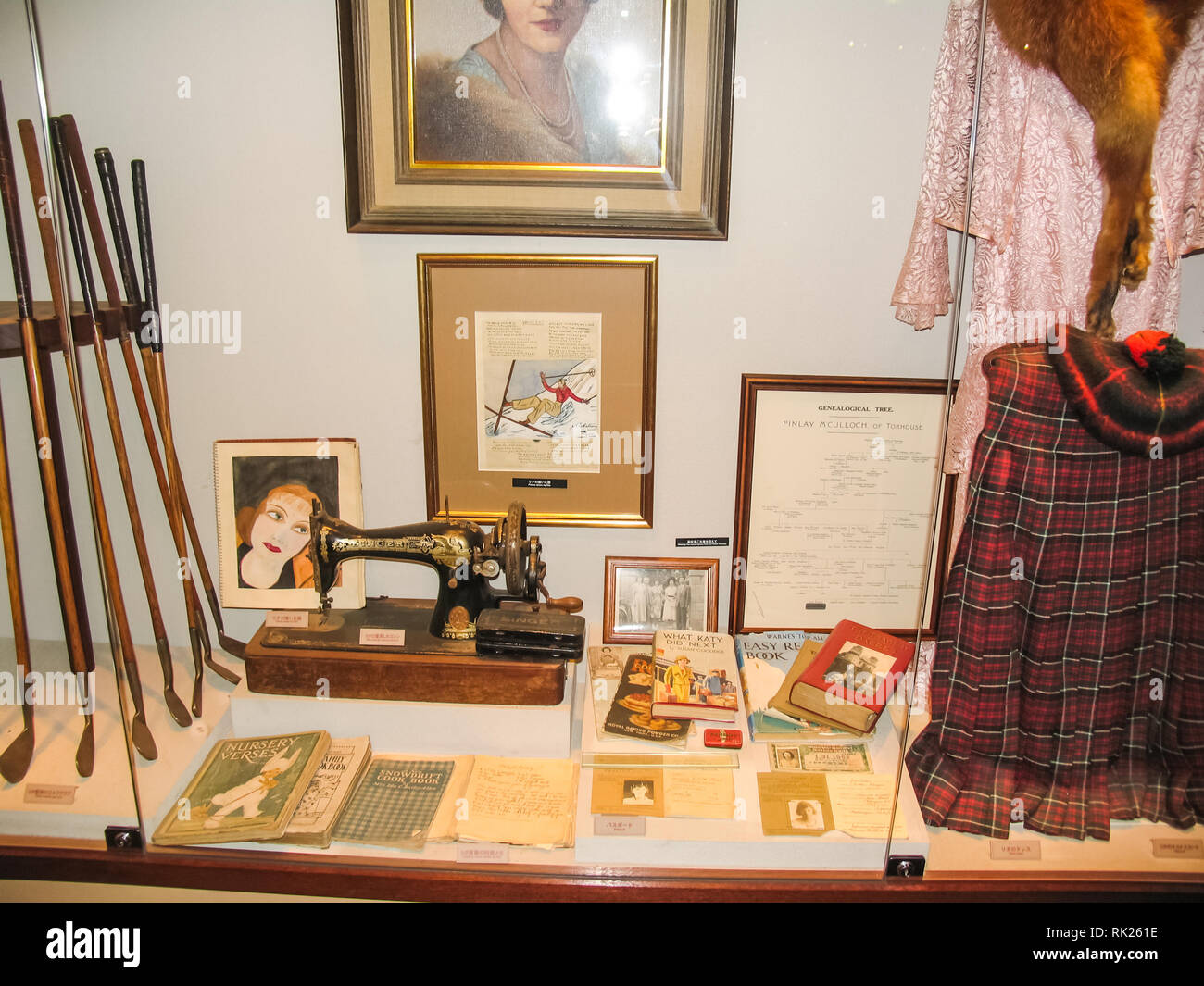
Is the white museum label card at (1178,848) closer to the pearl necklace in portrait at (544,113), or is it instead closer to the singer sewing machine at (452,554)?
the singer sewing machine at (452,554)

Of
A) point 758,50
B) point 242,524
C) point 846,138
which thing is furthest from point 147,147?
point 846,138

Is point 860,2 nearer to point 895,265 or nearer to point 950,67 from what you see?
point 950,67

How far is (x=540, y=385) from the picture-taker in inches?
67.9

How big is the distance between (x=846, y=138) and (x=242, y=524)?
1.41 meters

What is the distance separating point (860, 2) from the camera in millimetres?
1500

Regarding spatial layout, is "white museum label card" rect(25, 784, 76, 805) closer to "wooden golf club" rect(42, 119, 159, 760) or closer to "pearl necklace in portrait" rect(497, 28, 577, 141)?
"wooden golf club" rect(42, 119, 159, 760)

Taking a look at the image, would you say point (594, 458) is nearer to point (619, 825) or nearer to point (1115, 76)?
point (619, 825)

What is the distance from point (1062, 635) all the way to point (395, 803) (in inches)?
46.5

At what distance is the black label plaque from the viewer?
1781 mm

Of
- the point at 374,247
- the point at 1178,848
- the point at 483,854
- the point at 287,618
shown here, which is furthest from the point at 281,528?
the point at 1178,848

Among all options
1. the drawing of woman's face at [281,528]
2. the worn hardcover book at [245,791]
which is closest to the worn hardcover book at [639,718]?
the worn hardcover book at [245,791]

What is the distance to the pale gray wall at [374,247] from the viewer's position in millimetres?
1535

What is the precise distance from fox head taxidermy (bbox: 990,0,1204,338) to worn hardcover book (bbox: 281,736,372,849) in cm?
149

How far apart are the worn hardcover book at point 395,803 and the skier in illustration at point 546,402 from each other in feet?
2.27
